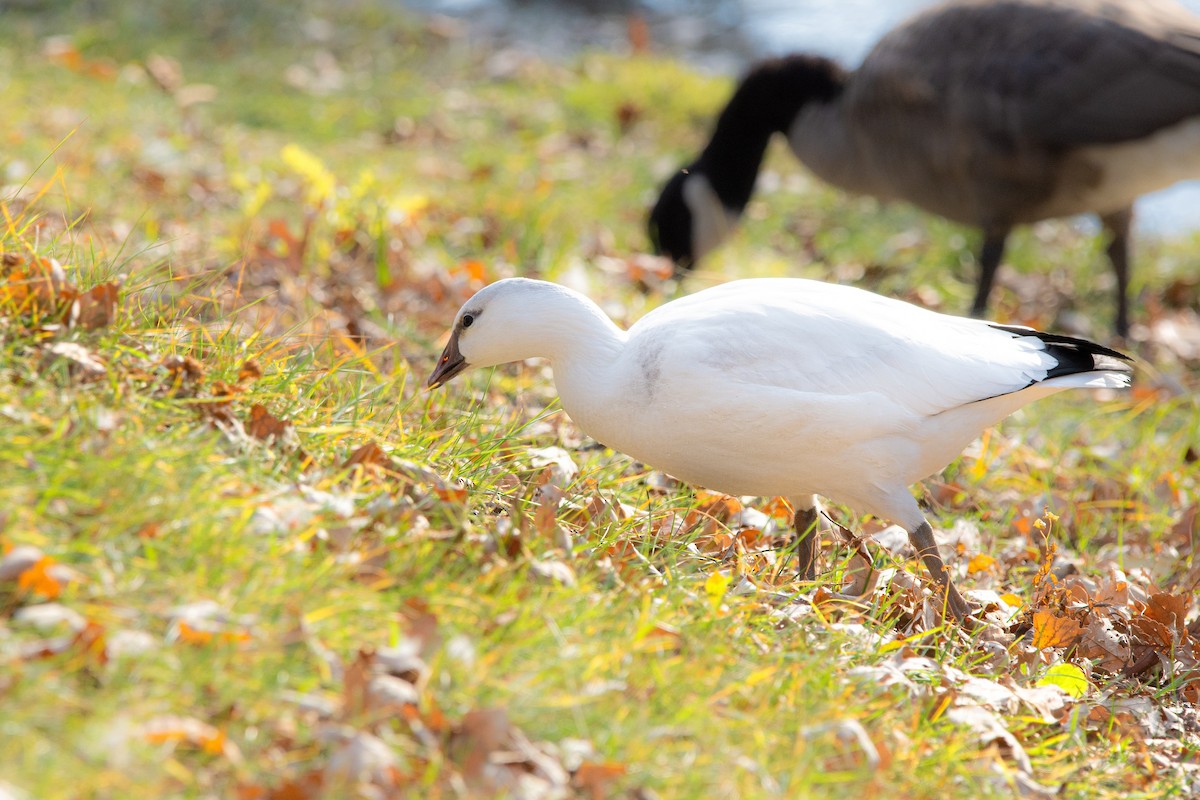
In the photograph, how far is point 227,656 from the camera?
198 centimetres

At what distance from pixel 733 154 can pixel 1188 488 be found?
10.8ft

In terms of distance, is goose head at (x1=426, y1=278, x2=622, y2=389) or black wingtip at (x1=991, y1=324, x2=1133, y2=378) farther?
black wingtip at (x1=991, y1=324, x2=1133, y2=378)

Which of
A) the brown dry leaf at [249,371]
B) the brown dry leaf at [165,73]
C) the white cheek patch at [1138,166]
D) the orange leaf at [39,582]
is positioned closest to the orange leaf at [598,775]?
the orange leaf at [39,582]

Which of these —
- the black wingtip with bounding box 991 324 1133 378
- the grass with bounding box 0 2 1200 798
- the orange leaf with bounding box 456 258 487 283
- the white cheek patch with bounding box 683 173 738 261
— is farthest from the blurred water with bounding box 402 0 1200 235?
the black wingtip with bounding box 991 324 1133 378

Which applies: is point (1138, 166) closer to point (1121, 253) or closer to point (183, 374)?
point (1121, 253)

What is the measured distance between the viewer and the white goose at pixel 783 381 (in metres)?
2.83

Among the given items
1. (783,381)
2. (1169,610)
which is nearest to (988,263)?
(1169,610)

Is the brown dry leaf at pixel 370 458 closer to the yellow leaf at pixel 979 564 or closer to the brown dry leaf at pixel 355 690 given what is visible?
the brown dry leaf at pixel 355 690

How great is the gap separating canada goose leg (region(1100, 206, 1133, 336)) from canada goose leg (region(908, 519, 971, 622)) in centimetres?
367

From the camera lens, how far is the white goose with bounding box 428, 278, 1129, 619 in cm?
283

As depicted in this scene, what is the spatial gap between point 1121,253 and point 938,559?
150 inches

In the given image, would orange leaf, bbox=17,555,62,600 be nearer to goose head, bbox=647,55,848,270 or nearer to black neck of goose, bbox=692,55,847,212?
goose head, bbox=647,55,848,270

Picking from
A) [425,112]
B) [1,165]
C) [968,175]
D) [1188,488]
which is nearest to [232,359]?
[1,165]

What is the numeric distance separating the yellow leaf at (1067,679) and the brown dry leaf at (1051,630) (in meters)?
0.19
